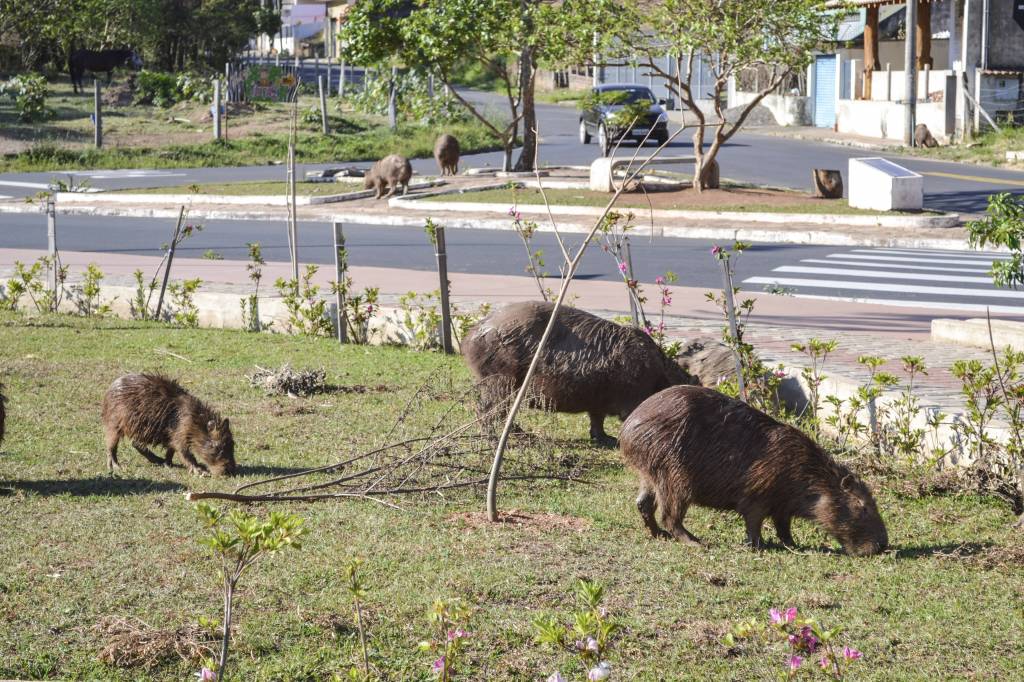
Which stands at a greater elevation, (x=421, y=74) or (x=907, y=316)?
(x=421, y=74)

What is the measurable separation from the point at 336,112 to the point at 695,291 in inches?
1304

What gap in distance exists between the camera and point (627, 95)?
33.3m

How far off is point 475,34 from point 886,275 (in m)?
12.1

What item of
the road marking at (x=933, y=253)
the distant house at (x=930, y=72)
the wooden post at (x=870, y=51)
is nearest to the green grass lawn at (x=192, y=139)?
the distant house at (x=930, y=72)

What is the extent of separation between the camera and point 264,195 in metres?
24.7

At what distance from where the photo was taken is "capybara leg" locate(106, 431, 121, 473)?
716 centimetres

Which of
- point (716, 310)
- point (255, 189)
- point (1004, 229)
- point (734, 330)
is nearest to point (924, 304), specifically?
point (716, 310)

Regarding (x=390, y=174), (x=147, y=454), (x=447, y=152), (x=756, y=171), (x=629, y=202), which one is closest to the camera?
A: (x=147, y=454)

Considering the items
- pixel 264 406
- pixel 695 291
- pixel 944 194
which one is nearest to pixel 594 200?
pixel 944 194

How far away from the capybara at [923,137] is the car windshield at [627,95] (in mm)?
6824

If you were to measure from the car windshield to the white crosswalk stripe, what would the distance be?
1521 centimetres

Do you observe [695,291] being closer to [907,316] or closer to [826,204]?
[907,316]

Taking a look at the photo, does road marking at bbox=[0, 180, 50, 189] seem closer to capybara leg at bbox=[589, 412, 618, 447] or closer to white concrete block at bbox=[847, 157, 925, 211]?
white concrete block at bbox=[847, 157, 925, 211]

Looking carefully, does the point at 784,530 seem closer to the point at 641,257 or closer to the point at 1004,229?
the point at 1004,229
